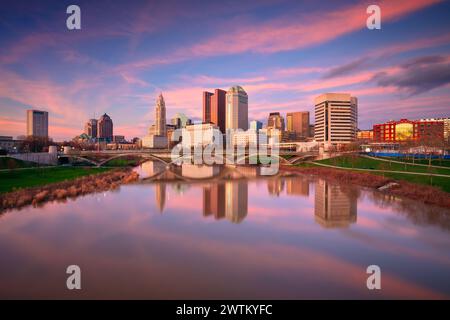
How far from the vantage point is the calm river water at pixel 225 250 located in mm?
10109

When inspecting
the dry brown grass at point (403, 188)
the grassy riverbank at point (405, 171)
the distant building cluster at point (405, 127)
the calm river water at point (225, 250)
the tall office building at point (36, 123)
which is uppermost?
the tall office building at point (36, 123)

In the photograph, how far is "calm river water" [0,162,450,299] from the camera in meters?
10.1

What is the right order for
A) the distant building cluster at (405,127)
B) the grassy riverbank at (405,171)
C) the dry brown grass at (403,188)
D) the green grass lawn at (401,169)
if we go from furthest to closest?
the distant building cluster at (405,127) < the grassy riverbank at (405,171) < the green grass lawn at (401,169) < the dry brown grass at (403,188)

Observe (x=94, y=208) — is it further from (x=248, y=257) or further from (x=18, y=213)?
(x=248, y=257)

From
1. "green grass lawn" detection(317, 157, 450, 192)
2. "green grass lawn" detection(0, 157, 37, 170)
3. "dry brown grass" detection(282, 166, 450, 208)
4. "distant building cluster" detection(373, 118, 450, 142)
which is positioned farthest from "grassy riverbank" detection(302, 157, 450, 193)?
"distant building cluster" detection(373, 118, 450, 142)

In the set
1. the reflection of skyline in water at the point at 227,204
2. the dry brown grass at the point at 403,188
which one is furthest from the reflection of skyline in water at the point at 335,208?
the reflection of skyline in water at the point at 227,204

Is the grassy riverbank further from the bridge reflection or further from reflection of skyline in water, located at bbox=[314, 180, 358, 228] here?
reflection of skyline in water, located at bbox=[314, 180, 358, 228]

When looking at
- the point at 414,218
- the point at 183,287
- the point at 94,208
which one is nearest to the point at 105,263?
the point at 183,287

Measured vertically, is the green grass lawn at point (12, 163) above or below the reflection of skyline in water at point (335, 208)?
above

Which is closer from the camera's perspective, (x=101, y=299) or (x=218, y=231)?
(x=101, y=299)

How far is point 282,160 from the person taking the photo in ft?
246

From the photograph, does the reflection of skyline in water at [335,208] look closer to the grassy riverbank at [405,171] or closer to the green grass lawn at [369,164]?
the grassy riverbank at [405,171]

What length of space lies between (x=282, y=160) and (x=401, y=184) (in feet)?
144

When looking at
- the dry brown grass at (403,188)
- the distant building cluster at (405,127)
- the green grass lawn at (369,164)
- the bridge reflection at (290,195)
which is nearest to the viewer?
the bridge reflection at (290,195)
